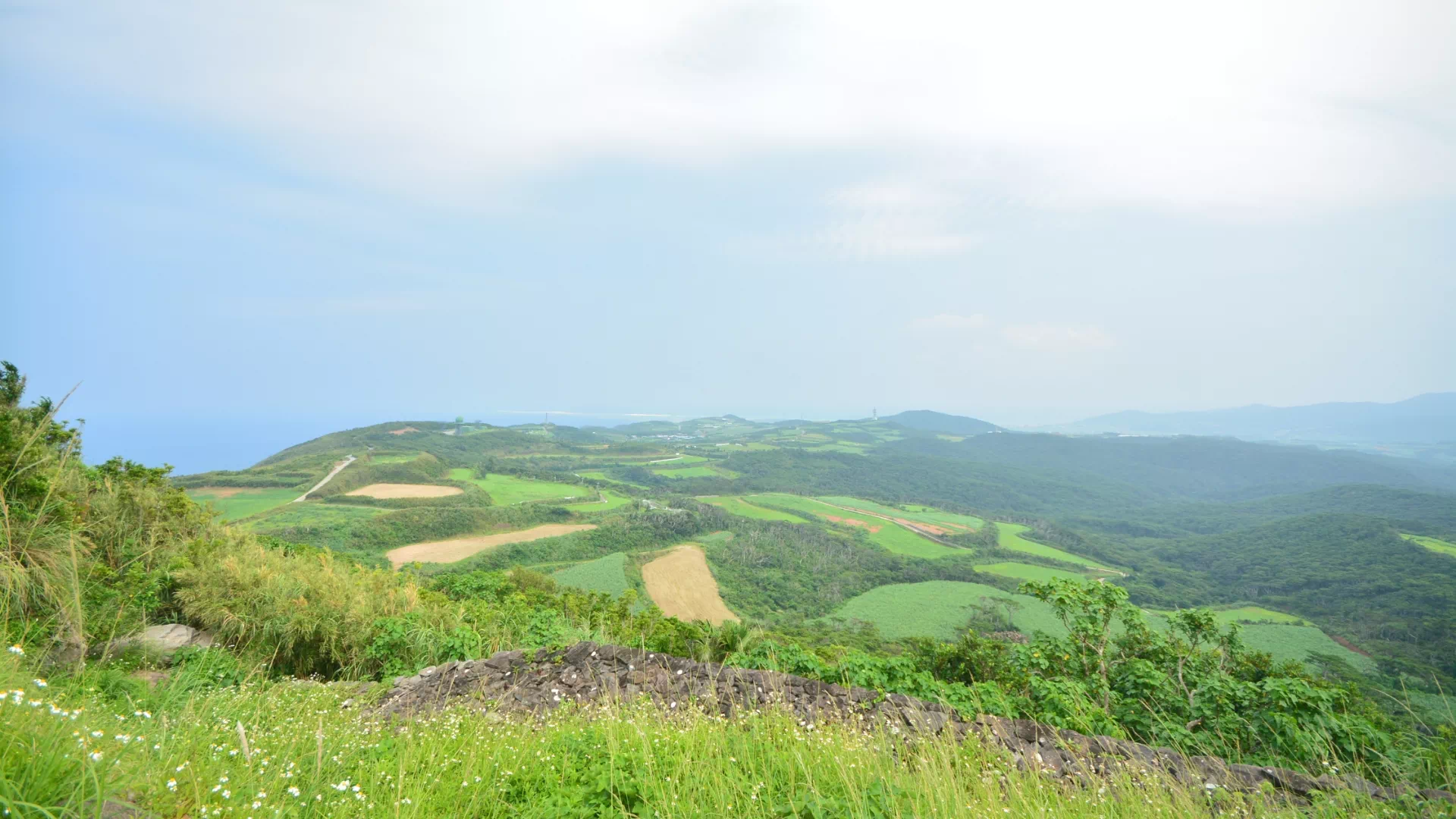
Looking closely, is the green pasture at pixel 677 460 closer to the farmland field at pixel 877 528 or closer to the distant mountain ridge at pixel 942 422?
the farmland field at pixel 877 528

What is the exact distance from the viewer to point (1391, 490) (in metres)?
65.2

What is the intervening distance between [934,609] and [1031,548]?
27.8 m

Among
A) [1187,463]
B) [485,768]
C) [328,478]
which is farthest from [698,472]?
[1187,463]

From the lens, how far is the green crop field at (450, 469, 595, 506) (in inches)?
1855

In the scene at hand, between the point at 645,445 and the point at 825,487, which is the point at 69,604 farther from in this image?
the point at 645,445

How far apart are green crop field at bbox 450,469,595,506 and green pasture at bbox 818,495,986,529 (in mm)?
31372

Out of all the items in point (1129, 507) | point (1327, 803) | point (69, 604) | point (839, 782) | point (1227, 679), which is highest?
point (69, 604)

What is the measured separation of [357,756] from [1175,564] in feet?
238

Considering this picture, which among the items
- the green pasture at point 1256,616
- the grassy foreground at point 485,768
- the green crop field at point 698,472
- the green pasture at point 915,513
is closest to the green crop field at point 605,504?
the green crop field at point 698,472

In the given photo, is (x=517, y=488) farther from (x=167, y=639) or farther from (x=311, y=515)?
(x=167, y=639)

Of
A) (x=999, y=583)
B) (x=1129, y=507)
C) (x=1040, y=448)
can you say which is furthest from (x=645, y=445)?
(x=1040, y=448)

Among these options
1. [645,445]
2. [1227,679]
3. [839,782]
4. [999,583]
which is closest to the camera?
[839,782]

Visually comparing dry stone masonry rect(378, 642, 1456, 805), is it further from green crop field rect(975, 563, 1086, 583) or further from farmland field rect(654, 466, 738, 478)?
farmland field rect(654, 466, 738, 478)

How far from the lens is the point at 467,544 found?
1297 inches
